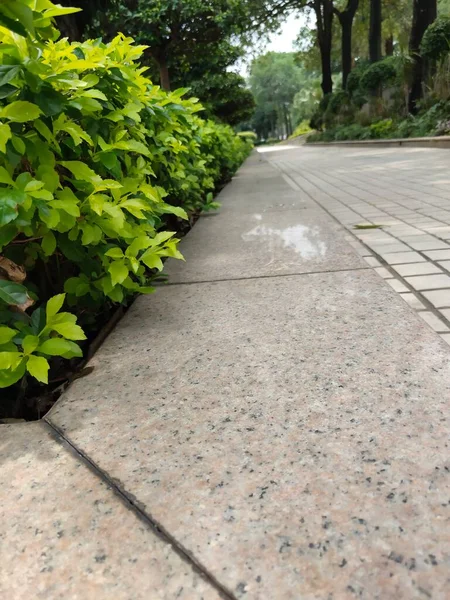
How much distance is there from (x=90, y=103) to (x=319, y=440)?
1312mm

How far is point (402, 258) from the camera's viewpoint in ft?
9.40

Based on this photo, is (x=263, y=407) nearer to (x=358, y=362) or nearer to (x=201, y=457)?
(x=201, y=457)

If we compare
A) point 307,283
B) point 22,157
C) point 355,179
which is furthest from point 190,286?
point 355,179

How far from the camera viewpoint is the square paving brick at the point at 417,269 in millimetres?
2544

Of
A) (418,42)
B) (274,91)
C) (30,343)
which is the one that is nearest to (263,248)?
(30,343)

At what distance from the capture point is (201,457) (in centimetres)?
123

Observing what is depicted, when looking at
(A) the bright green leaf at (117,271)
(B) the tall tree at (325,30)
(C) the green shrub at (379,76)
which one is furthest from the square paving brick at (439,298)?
(B) the tall tree at (325,30)

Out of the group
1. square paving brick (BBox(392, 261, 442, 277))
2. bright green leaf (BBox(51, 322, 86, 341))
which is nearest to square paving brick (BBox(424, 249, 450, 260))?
square paving brick (BBox(392, 261, 442, 277))

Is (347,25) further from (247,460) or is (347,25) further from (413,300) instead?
(247,460)

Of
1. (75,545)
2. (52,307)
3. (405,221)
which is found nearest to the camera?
(75,545)

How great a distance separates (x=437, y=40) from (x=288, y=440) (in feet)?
50.5

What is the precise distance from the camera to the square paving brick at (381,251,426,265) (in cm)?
279

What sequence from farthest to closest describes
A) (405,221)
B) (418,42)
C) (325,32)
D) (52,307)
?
(325,32) → (418,42) → (405,221) → (52,307)

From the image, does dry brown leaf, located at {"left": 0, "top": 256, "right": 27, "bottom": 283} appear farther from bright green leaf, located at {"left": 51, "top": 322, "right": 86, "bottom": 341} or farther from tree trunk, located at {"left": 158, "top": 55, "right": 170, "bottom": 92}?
tree trunk, located at {"left": 158, "top": 55, "right": 170, "bottom": 92}
